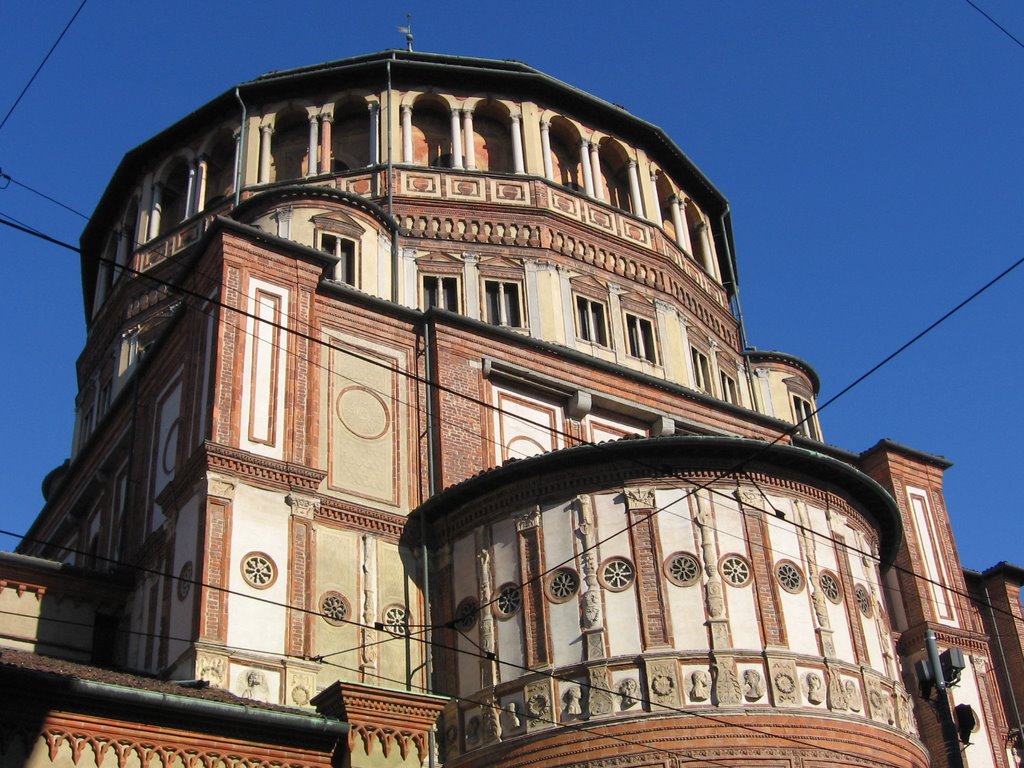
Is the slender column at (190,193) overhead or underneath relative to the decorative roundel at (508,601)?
overhead

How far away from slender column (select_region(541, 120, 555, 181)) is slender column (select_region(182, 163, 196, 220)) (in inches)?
346

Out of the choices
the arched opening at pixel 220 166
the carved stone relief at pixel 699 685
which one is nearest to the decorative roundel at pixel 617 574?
the carved stone relief at pixel 699 685

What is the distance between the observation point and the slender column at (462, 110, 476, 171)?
102 feet

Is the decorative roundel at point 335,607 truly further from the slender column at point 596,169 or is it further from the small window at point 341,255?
the slender column at point 596,169

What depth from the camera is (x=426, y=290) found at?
2883cm

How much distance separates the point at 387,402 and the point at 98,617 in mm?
6396

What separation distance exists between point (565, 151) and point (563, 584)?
1583cm

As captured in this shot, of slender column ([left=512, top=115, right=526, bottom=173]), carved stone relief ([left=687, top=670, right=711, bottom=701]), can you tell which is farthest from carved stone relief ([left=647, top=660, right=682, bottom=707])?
slender column ([left=512, top=115, right=526, bottom=173])

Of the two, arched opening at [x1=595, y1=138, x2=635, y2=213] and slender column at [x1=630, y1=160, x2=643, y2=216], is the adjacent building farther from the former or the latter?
arched opening at [x1=595, y1=138, x2=635, y2=213]

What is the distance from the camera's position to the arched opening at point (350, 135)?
103 ft

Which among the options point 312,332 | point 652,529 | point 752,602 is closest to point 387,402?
point 312,332

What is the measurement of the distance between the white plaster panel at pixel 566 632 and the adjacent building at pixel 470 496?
0.14ft

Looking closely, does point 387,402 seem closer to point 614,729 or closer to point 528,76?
point 614,729

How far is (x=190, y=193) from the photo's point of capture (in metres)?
31.8
